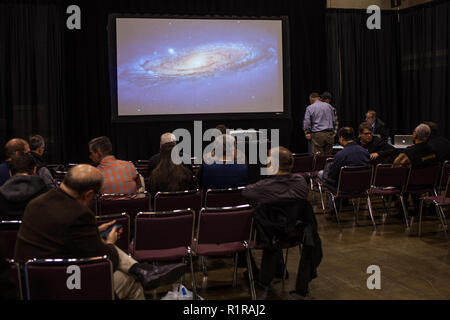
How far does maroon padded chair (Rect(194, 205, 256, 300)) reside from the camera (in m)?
4.14

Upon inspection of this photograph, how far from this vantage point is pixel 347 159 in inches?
259

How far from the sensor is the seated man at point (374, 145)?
735 centimetres

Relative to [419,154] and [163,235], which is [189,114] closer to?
[419,154]

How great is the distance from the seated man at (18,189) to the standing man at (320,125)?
21.7 ft

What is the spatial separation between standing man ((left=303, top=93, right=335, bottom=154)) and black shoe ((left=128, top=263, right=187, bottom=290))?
22.6 ft

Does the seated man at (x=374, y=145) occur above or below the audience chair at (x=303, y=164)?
above

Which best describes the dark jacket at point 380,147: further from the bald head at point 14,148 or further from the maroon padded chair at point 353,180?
the bald head at point 14,148

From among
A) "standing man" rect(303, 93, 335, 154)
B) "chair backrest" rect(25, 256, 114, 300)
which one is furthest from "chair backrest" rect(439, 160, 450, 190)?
"chair backrest" rect(25, 256, 114, 300)

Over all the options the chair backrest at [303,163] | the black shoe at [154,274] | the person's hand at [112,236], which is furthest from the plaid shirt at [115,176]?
the chair backrest at [303,163]

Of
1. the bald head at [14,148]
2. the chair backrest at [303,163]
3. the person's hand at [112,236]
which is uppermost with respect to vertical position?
the bald head at [14,148]

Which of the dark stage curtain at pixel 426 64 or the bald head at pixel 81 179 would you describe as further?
the dark stage curtain at pixel 426 64

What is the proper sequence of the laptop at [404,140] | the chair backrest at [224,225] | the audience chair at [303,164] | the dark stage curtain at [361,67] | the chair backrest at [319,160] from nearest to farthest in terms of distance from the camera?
1. the chair backrest at [224,225]
2. the audience chair at [303,164]
3. the chair backrest at [319,160]
4. the laptop at [404,140]
5. the dark stage curtain at [361,67]

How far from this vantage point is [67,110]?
1073 cm
